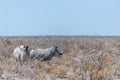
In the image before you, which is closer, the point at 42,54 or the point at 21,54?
the point at 21,54

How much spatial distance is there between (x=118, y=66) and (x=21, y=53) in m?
4.21

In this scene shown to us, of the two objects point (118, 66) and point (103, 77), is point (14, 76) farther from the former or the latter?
point (118, 66)

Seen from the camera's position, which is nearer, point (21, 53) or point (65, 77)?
point (65, 77)

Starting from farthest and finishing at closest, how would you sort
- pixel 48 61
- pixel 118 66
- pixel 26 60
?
pixel 48 61 < pixel 26 60 < pixel 118 66

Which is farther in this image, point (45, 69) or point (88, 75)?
point (45, 69)

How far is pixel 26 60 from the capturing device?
14.8 meters

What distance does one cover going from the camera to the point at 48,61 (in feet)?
53.0

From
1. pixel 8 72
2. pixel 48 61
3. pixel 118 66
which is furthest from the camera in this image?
pixel 48 61

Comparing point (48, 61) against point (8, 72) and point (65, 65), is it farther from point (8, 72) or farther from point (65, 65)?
point (8, 72)

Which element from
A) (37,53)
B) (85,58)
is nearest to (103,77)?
(85,58)

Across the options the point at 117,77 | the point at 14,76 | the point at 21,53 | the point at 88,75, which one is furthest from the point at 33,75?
the point at 21,53

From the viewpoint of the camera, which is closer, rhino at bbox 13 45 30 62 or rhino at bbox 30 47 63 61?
rhino at bbox 13 45 30 62

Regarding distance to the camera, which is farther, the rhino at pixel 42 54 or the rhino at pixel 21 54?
the rhino at pixel 42 54

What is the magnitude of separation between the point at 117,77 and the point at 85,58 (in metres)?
1.28
